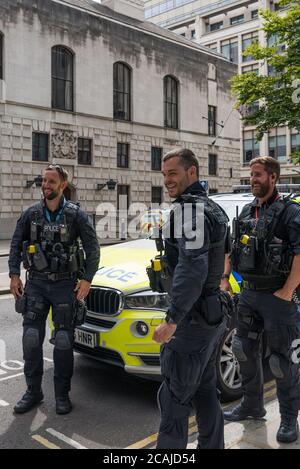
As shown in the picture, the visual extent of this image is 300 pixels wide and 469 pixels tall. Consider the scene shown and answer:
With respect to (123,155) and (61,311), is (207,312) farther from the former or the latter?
(123,155)

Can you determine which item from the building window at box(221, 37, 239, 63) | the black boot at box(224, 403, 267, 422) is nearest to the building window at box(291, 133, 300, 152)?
the building window at box(221, 37, 239, 63)

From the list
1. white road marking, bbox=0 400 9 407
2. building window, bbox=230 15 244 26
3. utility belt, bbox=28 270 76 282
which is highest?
building window, bbox=230 15 244 26

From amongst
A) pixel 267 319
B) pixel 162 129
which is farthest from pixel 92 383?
pixel 162 129

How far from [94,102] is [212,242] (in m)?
29.7

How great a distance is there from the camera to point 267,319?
12.5ft

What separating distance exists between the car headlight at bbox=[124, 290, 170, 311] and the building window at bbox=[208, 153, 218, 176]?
1425 inches

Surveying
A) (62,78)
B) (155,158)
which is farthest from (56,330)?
(155,158)

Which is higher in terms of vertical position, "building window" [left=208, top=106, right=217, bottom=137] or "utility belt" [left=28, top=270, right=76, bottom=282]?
"building window" [left=208, top=106, right=217, bottom=137]

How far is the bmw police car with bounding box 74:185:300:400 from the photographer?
430 centimetres

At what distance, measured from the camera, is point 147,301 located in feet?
14.5

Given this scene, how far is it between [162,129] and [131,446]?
33.4 m

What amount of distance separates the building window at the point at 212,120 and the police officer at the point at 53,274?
36.7 metres

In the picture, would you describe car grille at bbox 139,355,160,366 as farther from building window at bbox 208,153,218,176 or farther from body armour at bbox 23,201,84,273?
building window at bbox 208,153,218,176

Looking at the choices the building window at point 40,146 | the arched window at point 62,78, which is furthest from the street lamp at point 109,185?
the arched window at point 62,78
